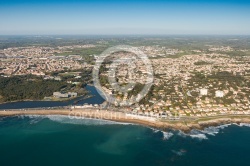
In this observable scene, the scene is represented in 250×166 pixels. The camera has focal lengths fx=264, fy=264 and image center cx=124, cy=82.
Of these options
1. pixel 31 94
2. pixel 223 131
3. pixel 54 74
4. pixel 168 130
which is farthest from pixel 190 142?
pixel 54 74

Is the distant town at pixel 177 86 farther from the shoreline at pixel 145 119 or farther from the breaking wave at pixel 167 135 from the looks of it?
the breaking wave at pixel 167 135

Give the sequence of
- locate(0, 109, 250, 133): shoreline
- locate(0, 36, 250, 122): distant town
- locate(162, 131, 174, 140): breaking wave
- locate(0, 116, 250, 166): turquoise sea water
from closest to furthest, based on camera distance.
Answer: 1. locate(0, 116, 250, 166): turquoise sea water
2. locate(162, 131, 174, 140): breaking wave
3. locate(0, 109, 250, 133): shoreline
4. locate(0, 36, 250, 122): distant town

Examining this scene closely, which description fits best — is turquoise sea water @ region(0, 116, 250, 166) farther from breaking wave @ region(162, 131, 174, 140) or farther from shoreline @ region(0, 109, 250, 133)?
shoreline @ region(0, 109, 250, 133)

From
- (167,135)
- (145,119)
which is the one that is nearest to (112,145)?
(167,135)

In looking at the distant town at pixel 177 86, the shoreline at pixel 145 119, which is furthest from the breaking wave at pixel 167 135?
the distant town at pixel 177 86

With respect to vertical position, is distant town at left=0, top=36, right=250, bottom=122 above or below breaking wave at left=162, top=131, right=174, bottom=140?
above

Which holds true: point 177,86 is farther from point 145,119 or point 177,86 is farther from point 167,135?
point 167,135

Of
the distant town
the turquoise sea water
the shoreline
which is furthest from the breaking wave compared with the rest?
the distant town
